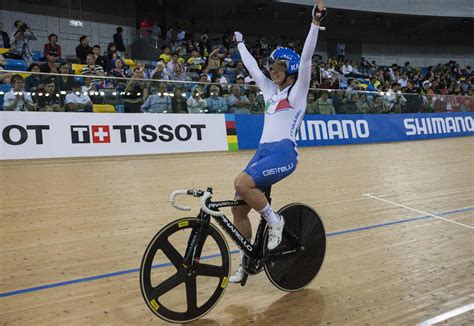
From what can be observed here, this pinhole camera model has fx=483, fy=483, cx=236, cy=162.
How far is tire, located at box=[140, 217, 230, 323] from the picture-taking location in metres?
2.49

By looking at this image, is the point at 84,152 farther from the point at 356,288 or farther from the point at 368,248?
the point at 356,288

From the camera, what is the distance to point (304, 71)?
111 inches

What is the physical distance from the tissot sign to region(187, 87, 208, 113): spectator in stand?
14 cm

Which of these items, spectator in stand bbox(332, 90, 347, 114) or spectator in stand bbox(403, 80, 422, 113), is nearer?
spectator in stand bbox(332, 90, 347, 114)

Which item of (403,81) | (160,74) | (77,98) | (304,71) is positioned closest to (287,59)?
(304,71)

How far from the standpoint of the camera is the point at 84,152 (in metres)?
8.30

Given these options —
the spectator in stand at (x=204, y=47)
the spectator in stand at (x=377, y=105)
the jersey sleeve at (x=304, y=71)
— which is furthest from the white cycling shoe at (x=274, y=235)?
the spectator in stand at (x=204, y=47)

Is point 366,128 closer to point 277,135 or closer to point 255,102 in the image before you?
point 255,102

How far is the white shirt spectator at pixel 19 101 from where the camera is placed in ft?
25.2

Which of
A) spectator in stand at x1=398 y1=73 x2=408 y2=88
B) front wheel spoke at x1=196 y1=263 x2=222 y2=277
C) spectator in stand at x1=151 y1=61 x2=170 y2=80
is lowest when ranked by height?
front wheel spoke at x1=196 y1=263 x2=222 y2=277

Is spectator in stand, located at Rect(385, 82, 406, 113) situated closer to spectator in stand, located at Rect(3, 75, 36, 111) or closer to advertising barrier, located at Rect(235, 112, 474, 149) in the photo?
advertising barrier, located at Rect(235, 112, 474, 149)

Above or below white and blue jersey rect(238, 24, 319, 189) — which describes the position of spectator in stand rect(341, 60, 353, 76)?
above

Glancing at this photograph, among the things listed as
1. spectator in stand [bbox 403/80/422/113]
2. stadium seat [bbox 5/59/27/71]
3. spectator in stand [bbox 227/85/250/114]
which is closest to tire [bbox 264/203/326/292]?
spectator in stand [bbox 227/85/250/114]

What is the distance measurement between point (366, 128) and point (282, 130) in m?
10.2
